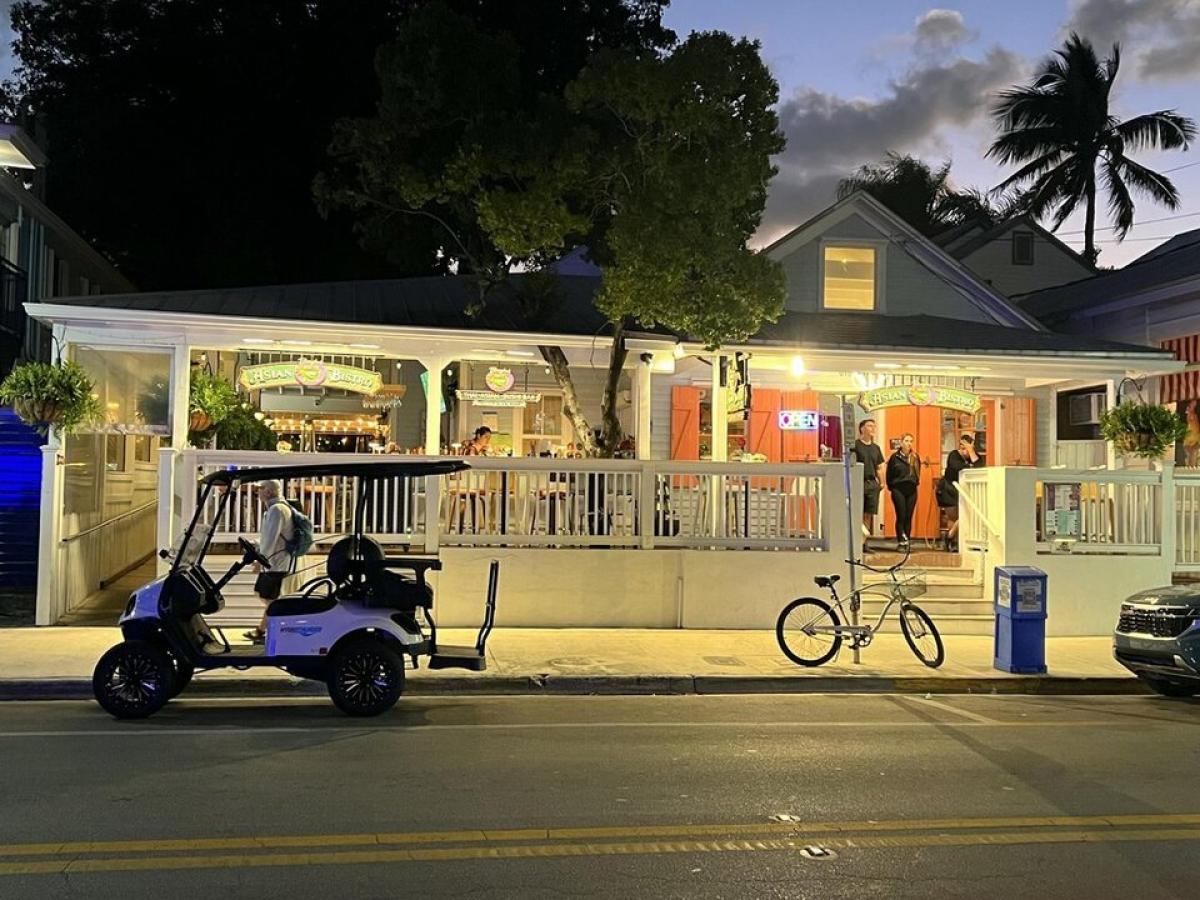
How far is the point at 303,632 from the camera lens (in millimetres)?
8742

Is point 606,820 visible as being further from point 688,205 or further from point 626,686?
point 688,205

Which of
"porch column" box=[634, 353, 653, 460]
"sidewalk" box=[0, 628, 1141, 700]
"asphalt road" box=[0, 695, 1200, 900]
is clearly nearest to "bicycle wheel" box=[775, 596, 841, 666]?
"sidewalk" box=[0, 628, 1141, 700]

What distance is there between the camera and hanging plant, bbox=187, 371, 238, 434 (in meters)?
13.8

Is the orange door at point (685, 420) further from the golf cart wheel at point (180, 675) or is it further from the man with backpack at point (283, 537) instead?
the golf cart wheel at point (180, 675)

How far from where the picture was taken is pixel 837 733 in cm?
852

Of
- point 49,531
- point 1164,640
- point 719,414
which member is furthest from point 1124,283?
point 49,531

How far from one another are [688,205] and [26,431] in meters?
8.26

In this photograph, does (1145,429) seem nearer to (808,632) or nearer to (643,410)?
(808,632)

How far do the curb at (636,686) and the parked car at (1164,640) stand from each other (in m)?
0.56

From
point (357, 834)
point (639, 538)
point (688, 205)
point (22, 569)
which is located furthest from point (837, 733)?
point (22, 569)

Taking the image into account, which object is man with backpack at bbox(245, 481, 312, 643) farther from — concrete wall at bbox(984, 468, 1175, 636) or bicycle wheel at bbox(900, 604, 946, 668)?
concrete wall at bbox(984, 468, 1175, 636)

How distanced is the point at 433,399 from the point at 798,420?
6.25 m

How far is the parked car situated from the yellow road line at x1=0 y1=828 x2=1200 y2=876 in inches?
177

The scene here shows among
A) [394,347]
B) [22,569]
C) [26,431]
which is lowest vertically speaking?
[22,569]
